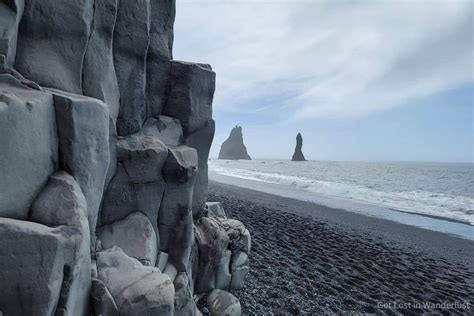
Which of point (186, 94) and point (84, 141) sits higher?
point (186, 94)

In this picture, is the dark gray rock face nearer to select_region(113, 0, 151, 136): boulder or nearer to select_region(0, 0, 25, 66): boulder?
select_region(0, 0, 25, 66): boulder

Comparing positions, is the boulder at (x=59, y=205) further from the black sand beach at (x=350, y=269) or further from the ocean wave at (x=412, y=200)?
the ocean wave at (x=412, y=200)

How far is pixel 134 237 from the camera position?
698 cm

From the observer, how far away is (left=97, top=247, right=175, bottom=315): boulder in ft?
16.6

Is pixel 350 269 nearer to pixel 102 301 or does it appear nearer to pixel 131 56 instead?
pixel 102 301

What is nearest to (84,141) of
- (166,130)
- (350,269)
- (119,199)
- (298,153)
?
(119,199)

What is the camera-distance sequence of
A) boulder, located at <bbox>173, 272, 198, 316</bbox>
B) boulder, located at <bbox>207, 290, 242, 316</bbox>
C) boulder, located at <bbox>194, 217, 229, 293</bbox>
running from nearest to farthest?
boulder, located at <bbox>173, 272, 198, 316</bbox> < boulder, located at <bbox>207, 290, 242, 316</bbox> < boulder, located at <bbox>194, 217, 229, 293</bbox>

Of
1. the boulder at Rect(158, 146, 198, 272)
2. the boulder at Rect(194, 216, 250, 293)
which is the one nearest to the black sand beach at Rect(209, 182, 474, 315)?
the boulder at Rect(194, 216, 250, 293)

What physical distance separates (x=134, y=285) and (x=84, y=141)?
257cm

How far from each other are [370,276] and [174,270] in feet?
29.7

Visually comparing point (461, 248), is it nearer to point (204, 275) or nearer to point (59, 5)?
point (204, 275)

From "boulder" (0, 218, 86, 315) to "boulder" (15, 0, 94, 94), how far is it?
9.21 ft

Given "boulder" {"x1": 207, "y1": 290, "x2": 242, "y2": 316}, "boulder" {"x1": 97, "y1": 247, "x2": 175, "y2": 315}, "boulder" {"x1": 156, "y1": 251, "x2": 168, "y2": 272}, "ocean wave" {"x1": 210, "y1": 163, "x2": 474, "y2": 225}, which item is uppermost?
"boulder" {"x1": 97, "y1": 247, "x2": 175, "y2": 315}

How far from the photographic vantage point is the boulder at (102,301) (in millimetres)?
4973
